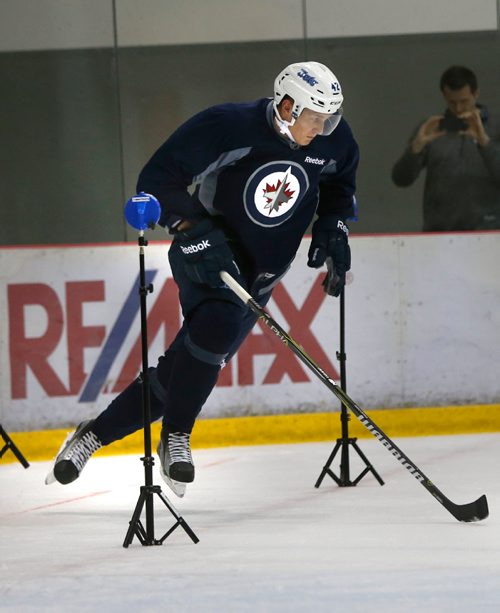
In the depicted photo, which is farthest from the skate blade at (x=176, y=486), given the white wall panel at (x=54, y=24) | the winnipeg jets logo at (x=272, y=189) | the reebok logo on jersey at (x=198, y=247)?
the white wall panel at (x=54, y=24)

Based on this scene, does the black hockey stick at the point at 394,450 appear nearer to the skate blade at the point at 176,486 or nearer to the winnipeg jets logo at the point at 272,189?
the winnipeg jets logo at the point at 272,189

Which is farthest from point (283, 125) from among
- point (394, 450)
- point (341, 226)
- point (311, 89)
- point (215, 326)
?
point (394, 450)

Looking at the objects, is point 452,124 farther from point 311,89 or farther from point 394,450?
point 394,450

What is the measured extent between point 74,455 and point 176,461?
387 mm

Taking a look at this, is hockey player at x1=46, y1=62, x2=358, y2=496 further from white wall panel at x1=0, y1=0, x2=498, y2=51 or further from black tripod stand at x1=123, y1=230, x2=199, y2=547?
white wall panel at x1=0, y1=0, x2=498, y2=51

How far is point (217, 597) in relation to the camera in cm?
290

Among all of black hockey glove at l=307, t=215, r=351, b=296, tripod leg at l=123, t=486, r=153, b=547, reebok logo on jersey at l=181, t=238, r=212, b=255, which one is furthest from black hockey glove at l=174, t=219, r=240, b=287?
tripod leg at l=123, t=486, r=153, b=547

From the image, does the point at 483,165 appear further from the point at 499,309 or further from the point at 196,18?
the point at 196,18

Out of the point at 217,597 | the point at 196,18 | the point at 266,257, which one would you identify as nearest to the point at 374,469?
the point at 266,257

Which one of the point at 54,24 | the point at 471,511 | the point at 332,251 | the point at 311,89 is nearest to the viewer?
the point at 471,511

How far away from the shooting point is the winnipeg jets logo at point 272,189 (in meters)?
4.07

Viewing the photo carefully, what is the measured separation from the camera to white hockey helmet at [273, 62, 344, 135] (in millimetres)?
3818

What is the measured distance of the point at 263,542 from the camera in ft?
11.7

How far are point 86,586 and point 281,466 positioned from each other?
2.19 m
